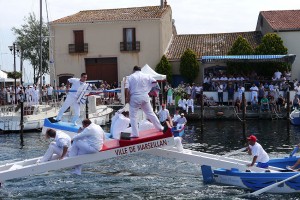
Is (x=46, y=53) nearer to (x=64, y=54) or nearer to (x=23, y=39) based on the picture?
(x=23, y=39)

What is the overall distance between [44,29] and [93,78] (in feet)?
84.6

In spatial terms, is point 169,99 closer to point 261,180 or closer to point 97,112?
point 97,112

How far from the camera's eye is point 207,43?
189 feet

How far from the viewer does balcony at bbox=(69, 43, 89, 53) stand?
5556 cm

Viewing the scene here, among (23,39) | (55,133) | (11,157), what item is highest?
(23,39)

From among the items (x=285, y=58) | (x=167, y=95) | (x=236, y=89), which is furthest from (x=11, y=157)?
(x=285, y=58)

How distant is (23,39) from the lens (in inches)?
3083

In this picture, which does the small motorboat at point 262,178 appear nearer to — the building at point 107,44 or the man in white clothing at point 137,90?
the man in white clothing at point 137,90

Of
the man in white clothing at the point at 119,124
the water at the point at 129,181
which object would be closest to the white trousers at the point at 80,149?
the water at the point at 129,181

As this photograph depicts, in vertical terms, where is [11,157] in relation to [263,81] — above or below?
below

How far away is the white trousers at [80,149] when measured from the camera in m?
17.2

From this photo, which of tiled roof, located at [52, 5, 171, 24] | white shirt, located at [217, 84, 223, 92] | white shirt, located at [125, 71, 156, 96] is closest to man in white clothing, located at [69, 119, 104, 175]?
Result: white shirt, located at [125, 71, 156, 96]

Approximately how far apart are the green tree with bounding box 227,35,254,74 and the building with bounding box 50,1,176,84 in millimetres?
7477

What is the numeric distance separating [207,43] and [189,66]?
6719 mm
